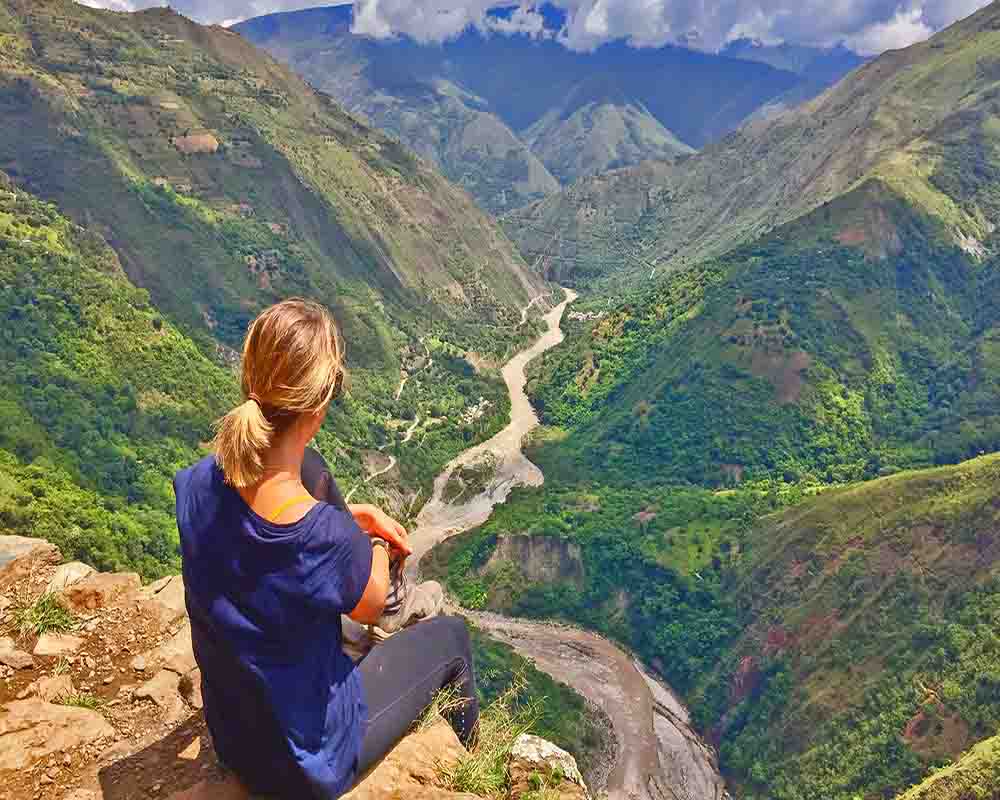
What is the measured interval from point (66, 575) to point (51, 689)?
269 centimetres

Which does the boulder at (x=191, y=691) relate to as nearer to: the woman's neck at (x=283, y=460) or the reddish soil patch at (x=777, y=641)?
the woman's neck at (x=283, y=460)

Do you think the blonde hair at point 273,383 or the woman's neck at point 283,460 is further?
the woman's neck at point 283,460

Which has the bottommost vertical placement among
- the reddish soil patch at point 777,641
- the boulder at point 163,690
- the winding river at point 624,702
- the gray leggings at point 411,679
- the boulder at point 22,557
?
the winding river at point 624,702

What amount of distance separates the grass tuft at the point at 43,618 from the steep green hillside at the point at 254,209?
247 feet

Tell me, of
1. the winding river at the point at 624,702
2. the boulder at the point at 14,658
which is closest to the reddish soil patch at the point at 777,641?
the winding river at the point at 624,702

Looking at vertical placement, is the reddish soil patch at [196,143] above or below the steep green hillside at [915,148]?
below

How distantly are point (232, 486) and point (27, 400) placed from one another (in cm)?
6567

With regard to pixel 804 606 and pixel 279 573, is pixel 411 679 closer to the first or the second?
pixel 279 573

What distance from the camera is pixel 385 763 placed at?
→ 680 cm

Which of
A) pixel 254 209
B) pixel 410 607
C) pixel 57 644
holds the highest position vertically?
pixel 410 607

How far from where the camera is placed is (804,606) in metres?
58.0

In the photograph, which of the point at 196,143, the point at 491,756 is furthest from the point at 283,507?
the point at 196,143

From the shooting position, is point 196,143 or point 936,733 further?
point 196,143

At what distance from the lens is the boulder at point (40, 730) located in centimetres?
742
